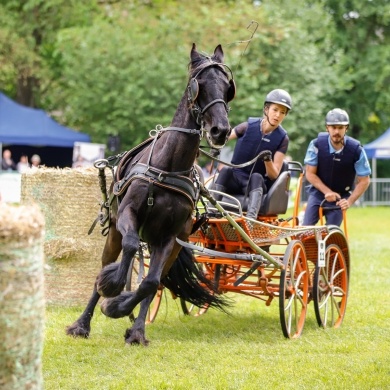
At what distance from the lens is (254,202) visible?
7957 millimetres

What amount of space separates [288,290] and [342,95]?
2893 cm

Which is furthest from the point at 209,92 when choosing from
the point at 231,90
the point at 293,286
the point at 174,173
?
the point at 293,286

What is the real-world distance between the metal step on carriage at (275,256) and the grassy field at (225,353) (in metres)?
0.28

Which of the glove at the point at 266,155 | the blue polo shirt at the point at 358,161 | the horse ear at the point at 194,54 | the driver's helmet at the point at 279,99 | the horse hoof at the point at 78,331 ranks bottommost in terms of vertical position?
the horse hoof at the point at 78,331

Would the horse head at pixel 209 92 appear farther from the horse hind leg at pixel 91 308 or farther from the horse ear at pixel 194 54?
the horse hind leg at pixel 91 308

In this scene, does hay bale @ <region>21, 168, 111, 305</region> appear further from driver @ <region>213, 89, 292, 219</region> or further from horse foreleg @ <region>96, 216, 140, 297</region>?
horse foreleg @ <region>96, 216, 140, 297</region>

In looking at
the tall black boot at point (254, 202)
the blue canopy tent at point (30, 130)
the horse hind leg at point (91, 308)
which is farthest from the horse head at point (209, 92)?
the blue canopy tent at point (30, 130)

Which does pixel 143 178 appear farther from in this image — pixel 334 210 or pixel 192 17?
pixel 192 17

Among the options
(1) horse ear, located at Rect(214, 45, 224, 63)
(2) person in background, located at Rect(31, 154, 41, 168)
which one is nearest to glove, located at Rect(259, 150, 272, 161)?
(1) horse ear, located at Rect(214, 45, 224, 63)

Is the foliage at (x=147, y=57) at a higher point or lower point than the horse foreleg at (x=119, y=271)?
higher

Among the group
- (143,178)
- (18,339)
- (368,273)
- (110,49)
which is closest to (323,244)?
(143,178)

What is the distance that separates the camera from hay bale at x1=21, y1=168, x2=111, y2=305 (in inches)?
353

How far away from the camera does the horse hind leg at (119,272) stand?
6.41 m

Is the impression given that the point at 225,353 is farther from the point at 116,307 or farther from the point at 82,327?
the point at 82,327
